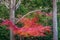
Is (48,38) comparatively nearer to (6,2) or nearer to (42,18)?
(42,18)

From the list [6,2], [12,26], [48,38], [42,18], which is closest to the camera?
[12,26]

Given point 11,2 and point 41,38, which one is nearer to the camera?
point 11,2

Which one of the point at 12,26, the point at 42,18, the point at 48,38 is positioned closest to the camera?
the point at 12,26

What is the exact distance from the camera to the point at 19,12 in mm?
13820

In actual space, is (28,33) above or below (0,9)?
below

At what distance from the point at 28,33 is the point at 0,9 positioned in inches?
178

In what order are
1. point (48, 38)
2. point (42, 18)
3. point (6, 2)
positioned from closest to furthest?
point (6, 2) → point (42, 18) → point (48, 38)

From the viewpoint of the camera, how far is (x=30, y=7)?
14.0 meters

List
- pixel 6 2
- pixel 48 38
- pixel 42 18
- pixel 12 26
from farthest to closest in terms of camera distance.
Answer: pixel 48 38 → pixel 42 18 → pixel 6 2 → pixel 12 26

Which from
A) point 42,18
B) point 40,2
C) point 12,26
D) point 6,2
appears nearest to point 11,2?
point 6,2

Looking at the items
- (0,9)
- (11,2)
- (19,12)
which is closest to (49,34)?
(19,12)

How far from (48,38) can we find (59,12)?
1.55m

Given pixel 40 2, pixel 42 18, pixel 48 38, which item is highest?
pixel 40 2

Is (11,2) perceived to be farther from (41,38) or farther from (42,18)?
(41,38)
